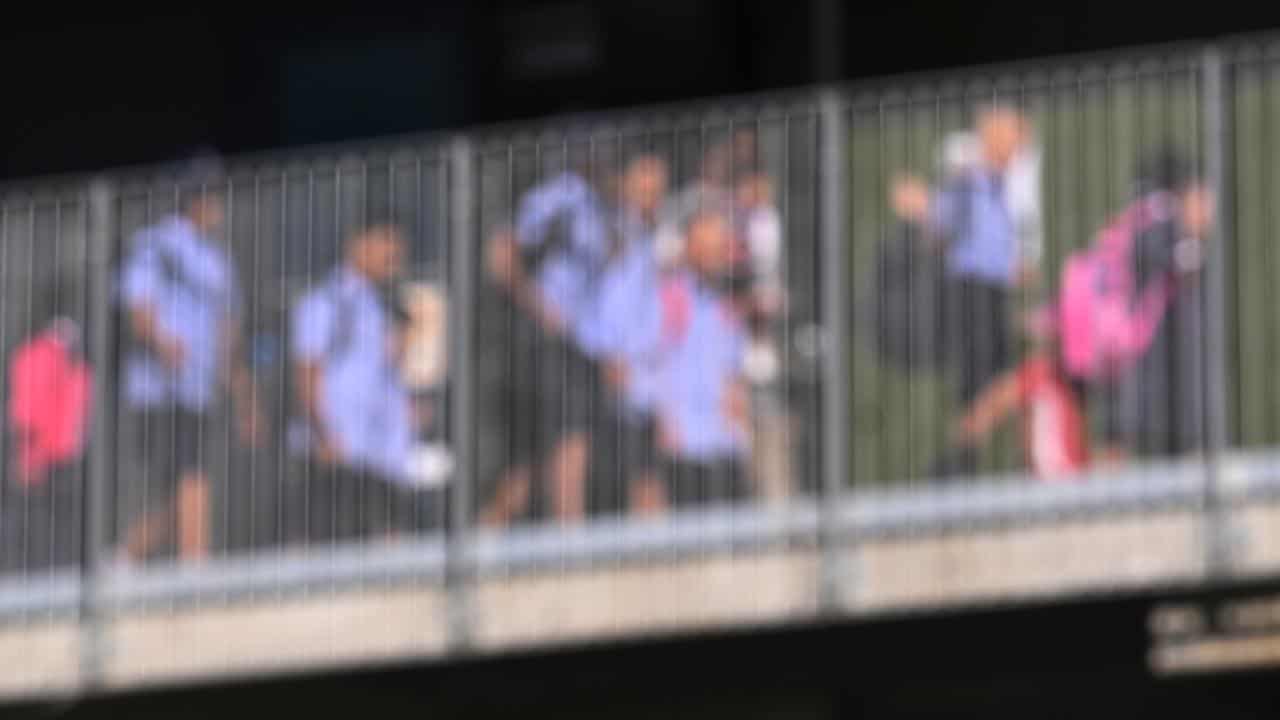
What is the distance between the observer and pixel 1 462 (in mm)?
16703

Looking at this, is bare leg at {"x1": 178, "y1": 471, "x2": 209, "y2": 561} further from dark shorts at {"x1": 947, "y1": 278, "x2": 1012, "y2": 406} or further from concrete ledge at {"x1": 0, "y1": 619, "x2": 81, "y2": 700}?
dark shorts at {"x1": 947, "y1": 278, "x2": 1012, "y2": 406}

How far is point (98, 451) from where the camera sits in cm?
1652

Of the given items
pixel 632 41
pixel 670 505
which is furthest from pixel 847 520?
pixel 632 41

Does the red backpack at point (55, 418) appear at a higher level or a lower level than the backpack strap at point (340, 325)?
lower

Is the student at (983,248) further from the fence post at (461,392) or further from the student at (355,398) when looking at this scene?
the student at (355,398)

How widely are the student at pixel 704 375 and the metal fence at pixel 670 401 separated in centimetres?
1

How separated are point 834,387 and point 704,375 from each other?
51cm

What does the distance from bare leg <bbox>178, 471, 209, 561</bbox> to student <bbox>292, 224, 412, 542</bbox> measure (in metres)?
0.48

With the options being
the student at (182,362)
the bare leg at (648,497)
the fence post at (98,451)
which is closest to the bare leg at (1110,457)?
the bare leg at (648,497)

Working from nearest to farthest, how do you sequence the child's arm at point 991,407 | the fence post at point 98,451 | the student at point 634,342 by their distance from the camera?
the child's arm at point 991,407, the student at point 634,342, the fence post at point 98,451

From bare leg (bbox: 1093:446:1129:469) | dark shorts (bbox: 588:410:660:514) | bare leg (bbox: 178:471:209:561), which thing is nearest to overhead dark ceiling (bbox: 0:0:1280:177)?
dark shorts (bbox: 588:410:660:514)

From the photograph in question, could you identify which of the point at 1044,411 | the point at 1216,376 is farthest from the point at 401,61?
the point at 1216,376

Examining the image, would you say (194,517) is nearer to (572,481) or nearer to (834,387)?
(572,481)

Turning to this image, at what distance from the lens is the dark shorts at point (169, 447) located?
16.3 metres
